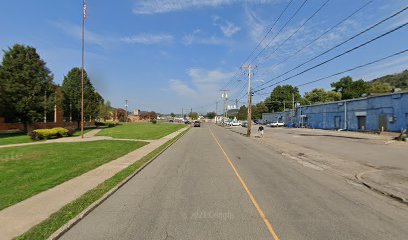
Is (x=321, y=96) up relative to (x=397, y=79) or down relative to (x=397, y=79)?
down

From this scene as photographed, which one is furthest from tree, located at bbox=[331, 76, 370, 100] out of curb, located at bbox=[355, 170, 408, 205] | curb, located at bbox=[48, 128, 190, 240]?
curb, located at bbox=[48, 128, 190, 240]

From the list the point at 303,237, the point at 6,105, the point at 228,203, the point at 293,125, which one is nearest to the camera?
the point at 303,237

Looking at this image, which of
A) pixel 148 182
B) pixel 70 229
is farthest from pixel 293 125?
pixel 70 229

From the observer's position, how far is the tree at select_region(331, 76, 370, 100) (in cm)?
11006

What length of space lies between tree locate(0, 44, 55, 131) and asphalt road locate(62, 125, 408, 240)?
31.8 m

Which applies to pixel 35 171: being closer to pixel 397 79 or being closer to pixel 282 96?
pixel 282 96

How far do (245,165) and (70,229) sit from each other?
1037 centimetres

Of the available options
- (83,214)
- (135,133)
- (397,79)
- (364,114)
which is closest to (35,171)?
(83,214)

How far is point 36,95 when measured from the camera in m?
38.7

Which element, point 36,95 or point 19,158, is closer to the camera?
point 19,158

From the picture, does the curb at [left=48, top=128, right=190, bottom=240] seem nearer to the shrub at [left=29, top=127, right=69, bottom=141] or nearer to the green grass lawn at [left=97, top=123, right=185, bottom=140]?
the shrub at [left=29, top=127, right=69, bottom=141]

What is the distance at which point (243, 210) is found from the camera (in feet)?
25.0

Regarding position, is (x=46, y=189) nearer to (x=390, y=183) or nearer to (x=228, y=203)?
(x=228, y=203)

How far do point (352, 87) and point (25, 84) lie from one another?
107739 millimetres
